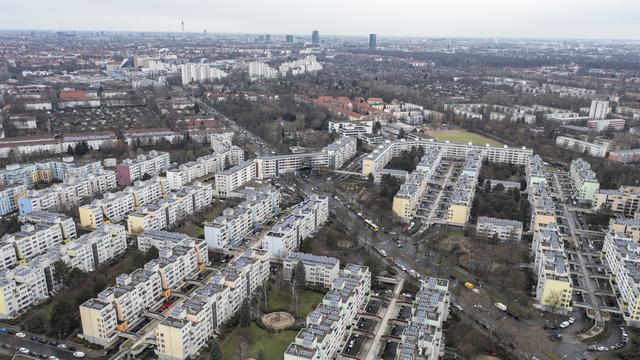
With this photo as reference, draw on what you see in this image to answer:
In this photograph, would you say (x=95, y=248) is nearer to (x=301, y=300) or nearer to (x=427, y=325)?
(x=301, y=300)

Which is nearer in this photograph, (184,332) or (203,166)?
(184,332)

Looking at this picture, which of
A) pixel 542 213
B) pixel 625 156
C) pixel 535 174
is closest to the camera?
pixel 542 213

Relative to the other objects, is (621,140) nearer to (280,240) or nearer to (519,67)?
(280,240)

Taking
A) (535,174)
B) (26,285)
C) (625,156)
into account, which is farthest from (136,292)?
(625,156)

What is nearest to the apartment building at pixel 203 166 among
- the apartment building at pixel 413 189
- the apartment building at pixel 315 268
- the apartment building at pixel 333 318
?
the apartment building at pixel 315 268

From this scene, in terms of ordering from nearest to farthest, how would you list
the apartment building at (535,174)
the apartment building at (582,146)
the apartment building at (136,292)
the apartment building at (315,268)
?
the apartment building at (136,292)
the apartment building at (315,268)
the apartment building at (535,174)
the apartment building at (582,146)

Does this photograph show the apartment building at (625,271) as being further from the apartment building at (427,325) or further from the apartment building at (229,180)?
the apartment building at (229,180)

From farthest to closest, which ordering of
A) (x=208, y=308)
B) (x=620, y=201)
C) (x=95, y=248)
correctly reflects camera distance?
(x=620, y=201) < (x=95, y=248) < (x=208, y=308)
